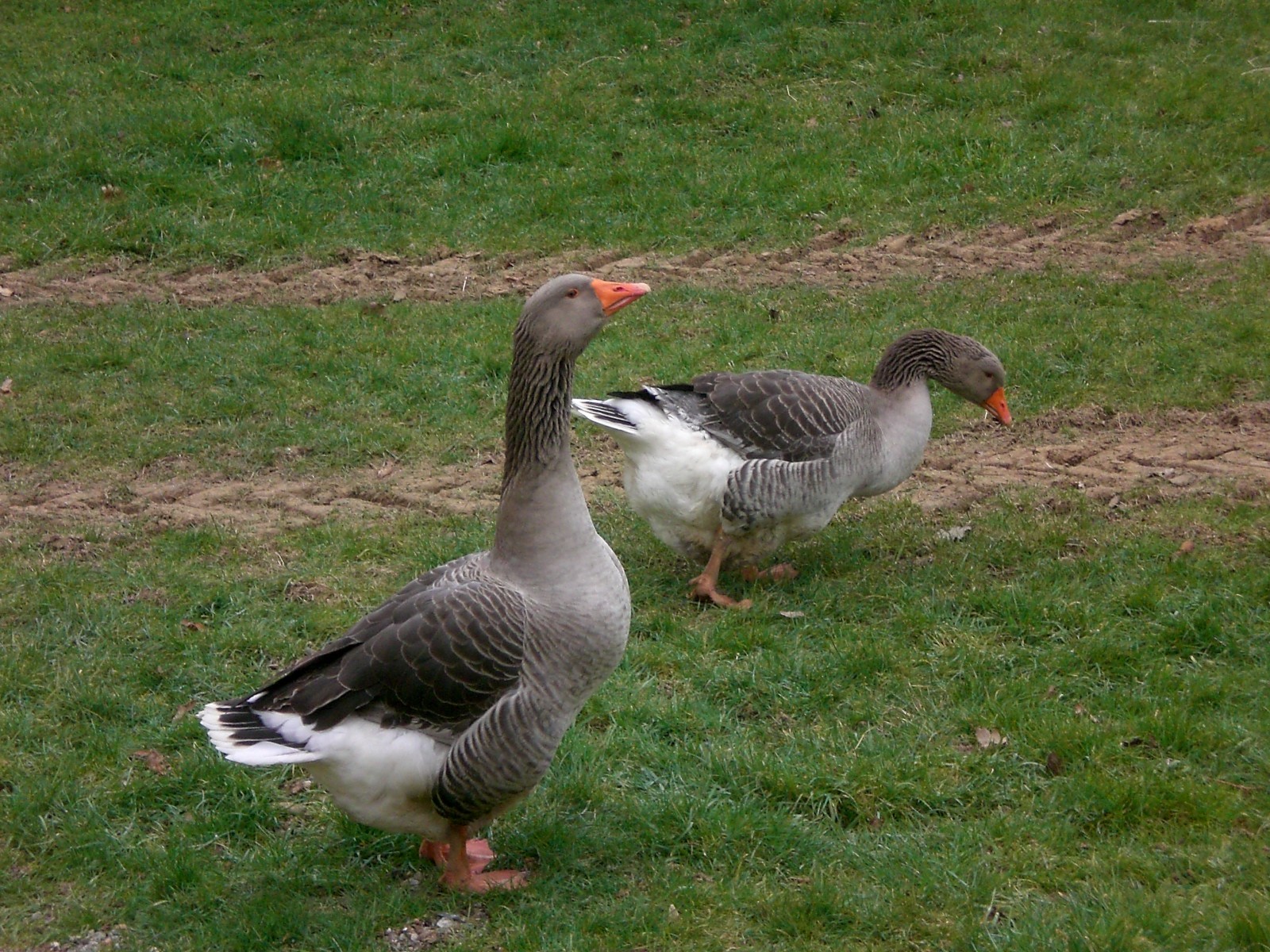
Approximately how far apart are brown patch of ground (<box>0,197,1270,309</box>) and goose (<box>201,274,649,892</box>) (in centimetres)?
557

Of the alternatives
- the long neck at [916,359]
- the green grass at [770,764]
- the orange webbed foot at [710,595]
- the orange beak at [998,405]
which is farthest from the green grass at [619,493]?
the long neck at [916,359]

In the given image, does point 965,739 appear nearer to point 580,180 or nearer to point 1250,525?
point 1250,525

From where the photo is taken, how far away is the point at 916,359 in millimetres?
6742

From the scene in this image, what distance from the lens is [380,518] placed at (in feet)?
22.6

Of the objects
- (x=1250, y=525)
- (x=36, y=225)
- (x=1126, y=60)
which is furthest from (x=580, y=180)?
(x=1250, y=525)

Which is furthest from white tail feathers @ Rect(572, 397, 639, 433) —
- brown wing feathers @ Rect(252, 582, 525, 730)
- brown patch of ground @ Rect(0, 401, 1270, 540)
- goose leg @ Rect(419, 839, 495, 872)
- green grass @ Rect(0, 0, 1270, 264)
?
green grass @ Rect(0, 0, 1270, 264)

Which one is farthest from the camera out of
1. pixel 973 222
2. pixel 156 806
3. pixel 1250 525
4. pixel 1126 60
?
pixel 1126 60

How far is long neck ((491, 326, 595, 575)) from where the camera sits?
427cm

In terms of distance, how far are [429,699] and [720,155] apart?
8413mm

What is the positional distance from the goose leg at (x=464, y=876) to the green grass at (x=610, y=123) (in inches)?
268

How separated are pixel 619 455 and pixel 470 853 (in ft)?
12.1

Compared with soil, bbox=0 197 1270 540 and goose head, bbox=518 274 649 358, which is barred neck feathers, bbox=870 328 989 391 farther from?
goose head, bbox=518 274 649 358

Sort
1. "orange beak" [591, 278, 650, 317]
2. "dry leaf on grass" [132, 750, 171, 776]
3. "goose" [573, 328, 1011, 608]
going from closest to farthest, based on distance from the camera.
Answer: "orange beak" [591, 278, 650, 317] < "dry leaf on grass" [132, 750, 171, 776] < "goose" [573, 328, 1011, 608]

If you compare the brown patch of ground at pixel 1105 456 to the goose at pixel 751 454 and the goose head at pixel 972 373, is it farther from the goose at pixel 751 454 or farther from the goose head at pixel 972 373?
the goose at pixel 751 454
